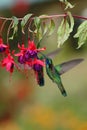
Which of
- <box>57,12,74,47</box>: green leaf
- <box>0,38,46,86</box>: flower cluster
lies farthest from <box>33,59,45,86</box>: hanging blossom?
<box>57,12,74,47</box>: green leaf

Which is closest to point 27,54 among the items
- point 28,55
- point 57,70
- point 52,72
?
point 28,55

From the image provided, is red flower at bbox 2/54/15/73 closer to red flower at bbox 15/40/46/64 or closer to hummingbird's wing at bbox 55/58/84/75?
red flower at bbox 15/40/46/64

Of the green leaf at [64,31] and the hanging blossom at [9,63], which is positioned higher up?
the green leaf at [64,31]

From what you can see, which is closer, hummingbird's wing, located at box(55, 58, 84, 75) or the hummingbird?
the hummingbird

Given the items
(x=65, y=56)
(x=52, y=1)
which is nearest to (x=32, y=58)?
(x=65, y=56)

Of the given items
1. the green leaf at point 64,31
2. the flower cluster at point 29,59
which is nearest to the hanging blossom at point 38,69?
the flower cluster at point 29,59

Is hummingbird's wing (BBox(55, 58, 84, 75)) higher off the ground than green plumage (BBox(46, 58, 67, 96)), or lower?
higher

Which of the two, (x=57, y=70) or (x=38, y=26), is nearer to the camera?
(x=38, y=26)

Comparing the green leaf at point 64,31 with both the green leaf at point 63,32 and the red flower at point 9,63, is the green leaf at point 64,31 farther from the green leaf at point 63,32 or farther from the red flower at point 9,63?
the red flower at point 9,63

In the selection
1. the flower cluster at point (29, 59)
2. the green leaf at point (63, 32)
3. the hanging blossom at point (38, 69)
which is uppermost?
the green leaf at point (63, 32)

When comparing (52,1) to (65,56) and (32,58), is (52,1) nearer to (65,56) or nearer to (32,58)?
(65,56)

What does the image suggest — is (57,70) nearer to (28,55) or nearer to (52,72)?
(52,72)

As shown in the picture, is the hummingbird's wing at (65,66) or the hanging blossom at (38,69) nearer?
the hanging blossom at (38,69)

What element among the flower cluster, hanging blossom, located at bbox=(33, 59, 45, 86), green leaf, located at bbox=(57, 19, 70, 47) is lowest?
hanging blossom, located at bbox=(33, 59, 45, 86)
